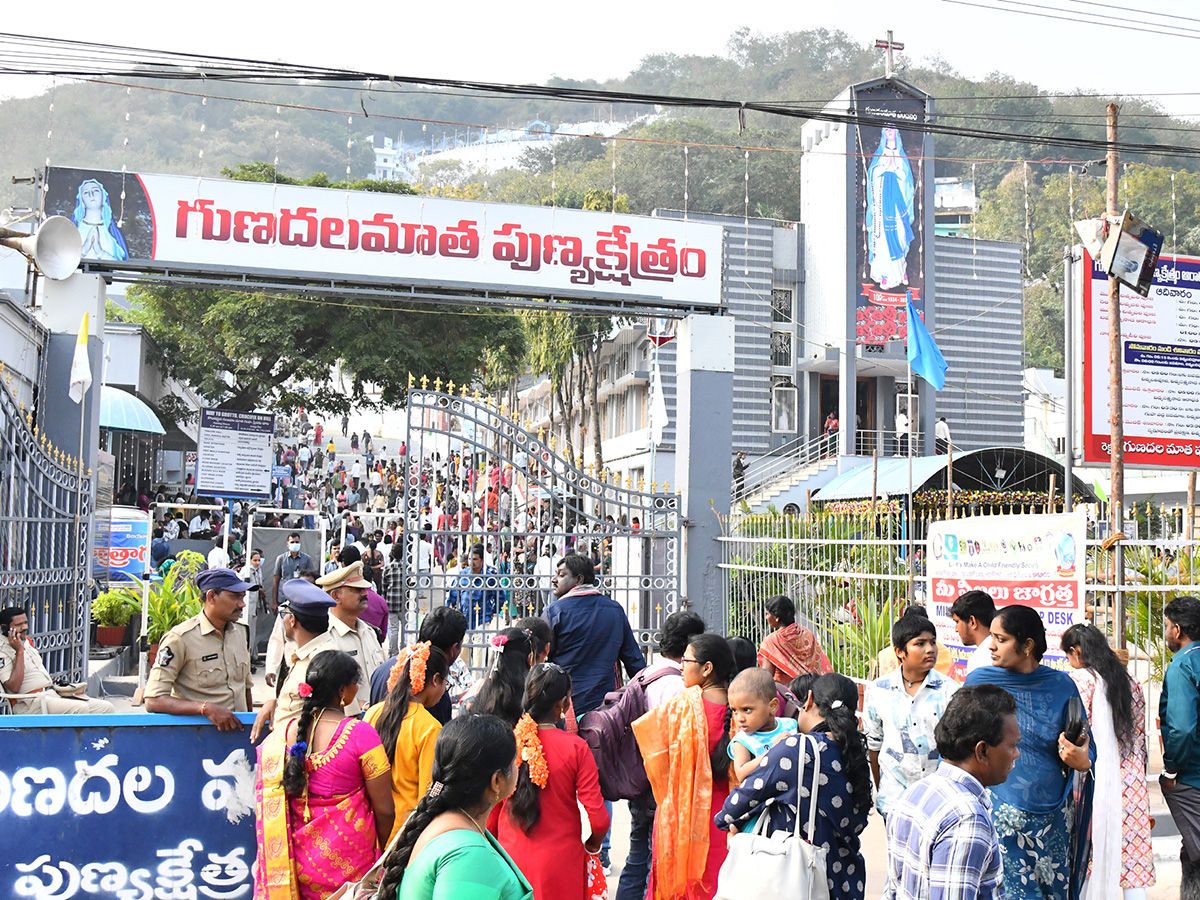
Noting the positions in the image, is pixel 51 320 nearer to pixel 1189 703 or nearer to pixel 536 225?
pixel 536 225

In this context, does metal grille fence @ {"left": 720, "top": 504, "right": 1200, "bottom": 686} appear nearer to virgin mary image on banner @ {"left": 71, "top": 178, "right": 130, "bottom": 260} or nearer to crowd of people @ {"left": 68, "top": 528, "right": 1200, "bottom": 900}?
crowd of people @ {"left": 68, "top": 528, "right": 1200, "bottom": 900}

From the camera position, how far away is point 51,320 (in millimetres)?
10711

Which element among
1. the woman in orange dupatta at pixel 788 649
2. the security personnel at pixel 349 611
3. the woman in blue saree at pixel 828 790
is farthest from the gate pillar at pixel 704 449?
the woman in blue saree at pixel 828 790

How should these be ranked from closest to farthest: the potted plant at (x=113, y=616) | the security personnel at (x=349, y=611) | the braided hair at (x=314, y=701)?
the braided hair at (x=314, y=701) → the security personnel at (x=349, y=611) → the potted plant at (x=113, y=616)

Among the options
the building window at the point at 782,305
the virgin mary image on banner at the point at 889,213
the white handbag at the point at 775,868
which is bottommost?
the white handbag at the point at 775,868

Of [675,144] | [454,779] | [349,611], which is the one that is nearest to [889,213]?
[675,144]

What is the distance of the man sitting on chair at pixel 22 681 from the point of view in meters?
6.82

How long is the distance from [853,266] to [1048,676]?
2570cm

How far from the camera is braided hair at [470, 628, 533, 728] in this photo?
410 cm

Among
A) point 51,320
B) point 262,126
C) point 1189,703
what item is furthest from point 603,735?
point 262,126

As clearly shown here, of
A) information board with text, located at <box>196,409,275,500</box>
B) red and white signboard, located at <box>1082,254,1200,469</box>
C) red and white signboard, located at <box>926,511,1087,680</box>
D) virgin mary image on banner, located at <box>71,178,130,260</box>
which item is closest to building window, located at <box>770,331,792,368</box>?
information board with text, located at <box>196,409,275,500</box>

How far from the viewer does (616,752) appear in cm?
479

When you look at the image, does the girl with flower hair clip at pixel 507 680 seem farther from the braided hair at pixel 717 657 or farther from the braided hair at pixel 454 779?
the braided hair at pixel 454 779

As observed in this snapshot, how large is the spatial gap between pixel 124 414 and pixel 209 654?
1607cm
